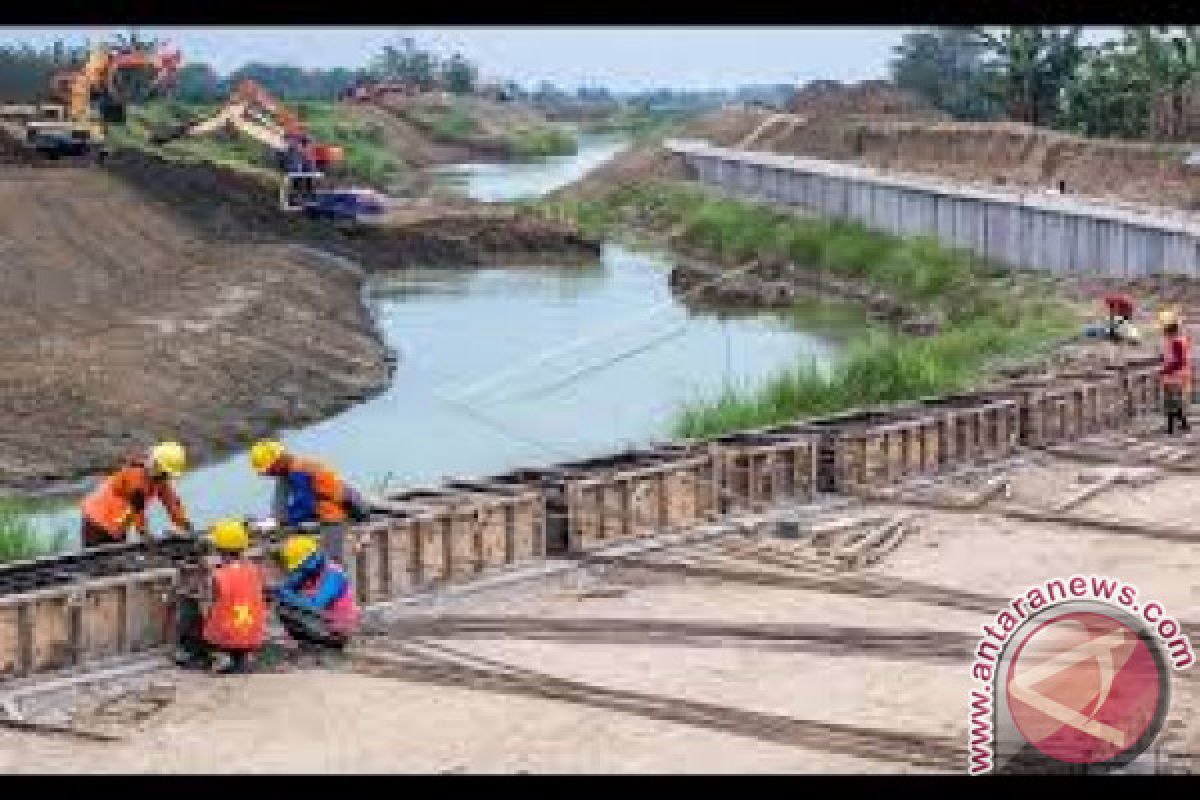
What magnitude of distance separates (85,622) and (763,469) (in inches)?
284

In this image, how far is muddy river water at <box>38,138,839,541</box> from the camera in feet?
83.3

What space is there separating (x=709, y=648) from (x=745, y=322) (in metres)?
30.1

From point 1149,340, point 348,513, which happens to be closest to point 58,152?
point 1149,340

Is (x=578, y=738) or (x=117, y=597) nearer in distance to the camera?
(x=578, y=738)

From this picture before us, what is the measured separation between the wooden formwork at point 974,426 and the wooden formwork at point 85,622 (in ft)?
30.7

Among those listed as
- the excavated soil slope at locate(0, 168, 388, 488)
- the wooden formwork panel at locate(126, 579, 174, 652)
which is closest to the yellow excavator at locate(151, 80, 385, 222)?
the excavated soil slope at locate(0, 168, 388, 488)

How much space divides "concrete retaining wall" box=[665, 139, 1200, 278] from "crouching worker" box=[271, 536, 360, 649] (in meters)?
23.9

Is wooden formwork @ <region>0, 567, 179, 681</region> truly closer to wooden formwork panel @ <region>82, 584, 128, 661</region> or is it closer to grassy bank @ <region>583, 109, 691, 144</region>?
wooden formwork panel @ <region>82, 584, 128, 661</region>

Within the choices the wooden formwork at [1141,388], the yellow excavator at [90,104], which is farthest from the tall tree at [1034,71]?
the wooden formwork at [1141,388]

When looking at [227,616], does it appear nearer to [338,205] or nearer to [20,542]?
[20,542]

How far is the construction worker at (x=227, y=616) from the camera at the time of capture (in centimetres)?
1249

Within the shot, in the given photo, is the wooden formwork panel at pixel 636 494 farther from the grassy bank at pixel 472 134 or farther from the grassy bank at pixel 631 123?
the grassy bank at pixel 631 123

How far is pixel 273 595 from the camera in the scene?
13.3 m

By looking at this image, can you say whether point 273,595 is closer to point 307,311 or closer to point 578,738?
point 578,738
